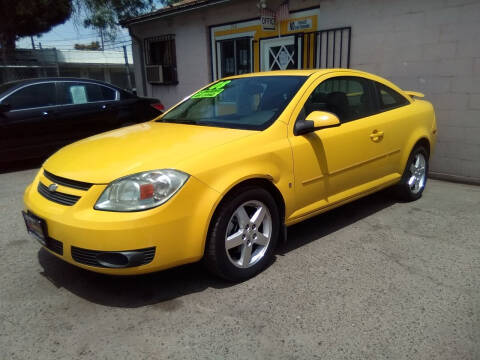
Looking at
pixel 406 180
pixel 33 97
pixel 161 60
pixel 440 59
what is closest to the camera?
pixel 406 180

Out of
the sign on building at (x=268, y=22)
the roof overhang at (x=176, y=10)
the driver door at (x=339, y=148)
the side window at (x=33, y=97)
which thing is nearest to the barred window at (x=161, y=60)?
the roof overhang at (x=176, y=10)

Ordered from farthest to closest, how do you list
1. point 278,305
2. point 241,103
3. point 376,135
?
point 376,135
point 241,103
point 278,305

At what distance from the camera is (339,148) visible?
360cm

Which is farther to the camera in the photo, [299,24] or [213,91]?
[299,24]

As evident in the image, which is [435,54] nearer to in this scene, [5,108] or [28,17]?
[5,108]

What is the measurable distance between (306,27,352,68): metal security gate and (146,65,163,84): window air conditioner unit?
17.2 feet

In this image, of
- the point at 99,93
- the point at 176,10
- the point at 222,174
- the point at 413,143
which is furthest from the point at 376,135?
the point at 176,10

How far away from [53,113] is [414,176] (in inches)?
221

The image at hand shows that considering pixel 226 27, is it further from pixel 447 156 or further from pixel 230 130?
pixel 230 130

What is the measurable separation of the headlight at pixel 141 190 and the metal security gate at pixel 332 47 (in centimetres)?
526

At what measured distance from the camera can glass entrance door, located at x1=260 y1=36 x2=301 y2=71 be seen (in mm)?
7920

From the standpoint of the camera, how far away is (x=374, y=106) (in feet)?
13.6

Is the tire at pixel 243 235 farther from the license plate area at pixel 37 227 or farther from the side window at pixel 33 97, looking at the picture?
the side window at pixel 33 97

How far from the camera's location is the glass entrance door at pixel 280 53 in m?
7.92
